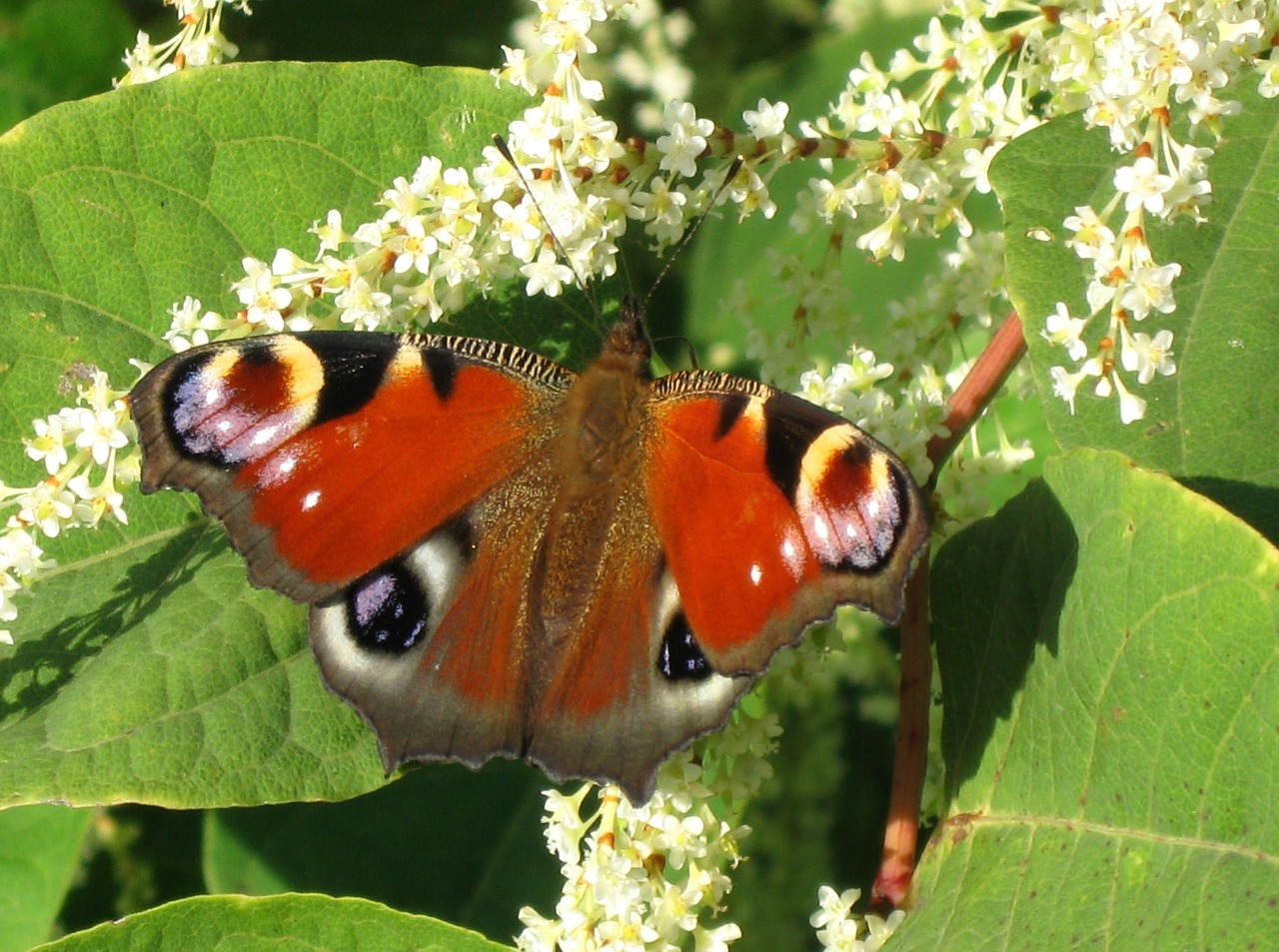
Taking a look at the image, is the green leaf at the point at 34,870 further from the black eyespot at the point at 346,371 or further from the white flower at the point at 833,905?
the white flower at the point at 833,905

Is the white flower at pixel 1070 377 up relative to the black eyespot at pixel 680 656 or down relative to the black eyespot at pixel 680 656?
up

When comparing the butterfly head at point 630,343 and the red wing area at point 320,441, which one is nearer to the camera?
the red wing area at point 320,441

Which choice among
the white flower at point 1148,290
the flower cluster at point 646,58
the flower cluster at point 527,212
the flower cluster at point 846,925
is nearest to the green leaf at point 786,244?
the flower cluster at point 646,58

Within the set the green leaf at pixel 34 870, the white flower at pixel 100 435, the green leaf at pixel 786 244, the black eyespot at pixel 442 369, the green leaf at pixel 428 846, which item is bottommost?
the green leaf at pixel 428 846

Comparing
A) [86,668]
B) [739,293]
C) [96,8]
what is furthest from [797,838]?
[96,8]

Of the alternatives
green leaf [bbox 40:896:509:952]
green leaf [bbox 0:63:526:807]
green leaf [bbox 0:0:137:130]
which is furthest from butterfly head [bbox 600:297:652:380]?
green leaf [bbox 0:0:137:130]

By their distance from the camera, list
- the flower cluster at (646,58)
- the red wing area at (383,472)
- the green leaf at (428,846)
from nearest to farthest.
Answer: the red wing area at (383,472), the green leaf at (428,846), the flower cluster at (646,58)

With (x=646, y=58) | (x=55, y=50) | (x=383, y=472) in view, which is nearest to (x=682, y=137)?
(x=383, y=472)
